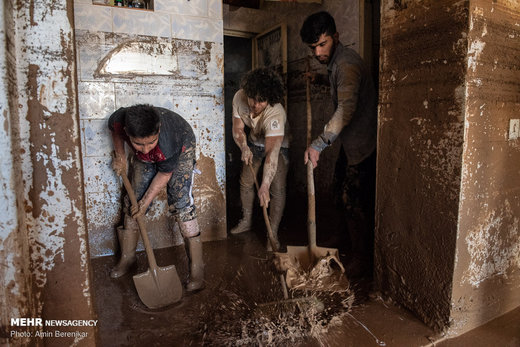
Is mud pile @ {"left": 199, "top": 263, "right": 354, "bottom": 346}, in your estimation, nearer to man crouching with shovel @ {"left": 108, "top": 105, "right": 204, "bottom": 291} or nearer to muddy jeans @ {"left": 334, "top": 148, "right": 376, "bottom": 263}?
man crouching with shovel @ {"left": 108, "top": 105, "right": 204, "bottom": 291}

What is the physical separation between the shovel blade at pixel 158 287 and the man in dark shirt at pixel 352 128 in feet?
3.97

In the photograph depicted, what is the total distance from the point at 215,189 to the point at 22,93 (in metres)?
2.51

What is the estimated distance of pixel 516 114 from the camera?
76.1 inches

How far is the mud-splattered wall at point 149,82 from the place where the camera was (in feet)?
9.66

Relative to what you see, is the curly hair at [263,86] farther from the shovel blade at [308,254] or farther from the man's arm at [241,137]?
the shovel blade at [308,254]

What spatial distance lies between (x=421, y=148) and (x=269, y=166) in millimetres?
1278

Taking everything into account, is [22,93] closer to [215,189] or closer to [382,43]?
[382,43]

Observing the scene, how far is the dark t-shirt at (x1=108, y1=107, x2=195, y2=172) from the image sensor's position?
233 centimetres

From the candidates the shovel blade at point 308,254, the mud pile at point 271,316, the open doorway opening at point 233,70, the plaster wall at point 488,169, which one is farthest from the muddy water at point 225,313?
the open doorway opening at point 233,70

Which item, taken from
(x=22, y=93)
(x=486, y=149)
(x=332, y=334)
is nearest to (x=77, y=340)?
(x=22, y=93)

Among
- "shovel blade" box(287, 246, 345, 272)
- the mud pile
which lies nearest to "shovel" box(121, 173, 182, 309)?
the mud pile

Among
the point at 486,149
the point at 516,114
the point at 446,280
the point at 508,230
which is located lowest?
the point at 446,280

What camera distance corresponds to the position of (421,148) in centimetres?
192

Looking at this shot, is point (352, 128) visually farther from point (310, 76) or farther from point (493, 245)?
point (493, 245)
